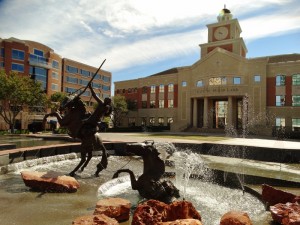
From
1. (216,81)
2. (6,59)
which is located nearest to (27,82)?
(6,59)

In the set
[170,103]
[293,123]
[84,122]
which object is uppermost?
[170,103]

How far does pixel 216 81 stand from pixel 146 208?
44.9 meters

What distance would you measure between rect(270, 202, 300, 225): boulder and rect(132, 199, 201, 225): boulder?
172cm

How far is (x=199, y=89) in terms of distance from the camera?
48.8 meters

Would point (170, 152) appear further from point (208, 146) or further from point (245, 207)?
point (208, 146)

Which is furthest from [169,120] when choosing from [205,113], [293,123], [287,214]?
[287,214]

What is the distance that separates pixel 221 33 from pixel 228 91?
46.8 feet

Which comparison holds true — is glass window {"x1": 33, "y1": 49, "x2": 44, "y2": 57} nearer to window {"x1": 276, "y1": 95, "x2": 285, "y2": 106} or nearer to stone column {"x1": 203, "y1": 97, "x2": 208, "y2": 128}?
stone column {"x1": 203, "y1": 97, "x2": 208, "y2": 128}

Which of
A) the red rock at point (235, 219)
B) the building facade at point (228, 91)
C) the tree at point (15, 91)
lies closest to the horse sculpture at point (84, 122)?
the red rock at point (235, 219)

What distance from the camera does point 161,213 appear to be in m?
5.27

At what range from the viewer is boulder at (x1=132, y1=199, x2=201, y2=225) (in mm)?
4980

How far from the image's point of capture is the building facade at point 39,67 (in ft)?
175

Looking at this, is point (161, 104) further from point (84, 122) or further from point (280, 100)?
point (84, 122)

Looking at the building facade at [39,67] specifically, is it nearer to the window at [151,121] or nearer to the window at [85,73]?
the window at [85,73]
